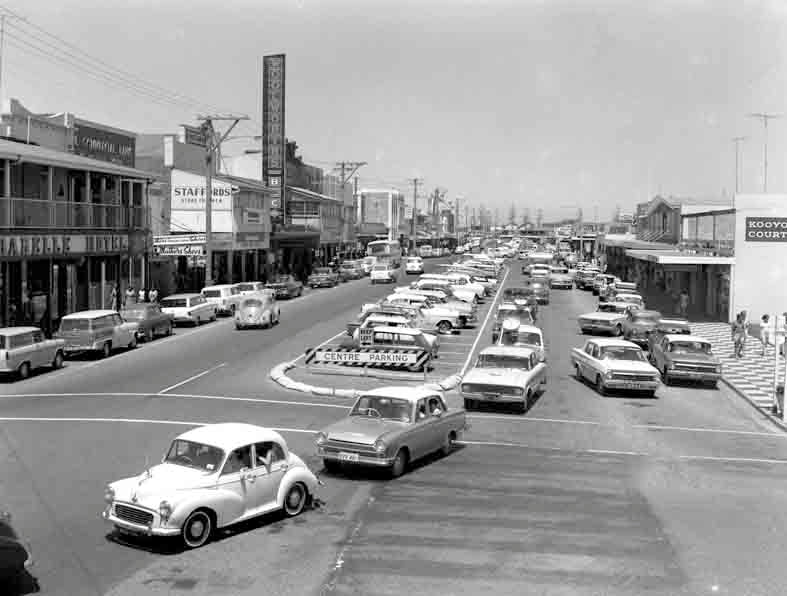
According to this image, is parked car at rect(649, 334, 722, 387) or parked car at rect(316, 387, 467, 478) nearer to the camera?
parked car at rect(316, 387, 467, 478)

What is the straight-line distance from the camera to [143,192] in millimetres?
54125

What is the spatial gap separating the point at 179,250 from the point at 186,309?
14040 millimetres

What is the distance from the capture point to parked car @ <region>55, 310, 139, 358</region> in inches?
1314

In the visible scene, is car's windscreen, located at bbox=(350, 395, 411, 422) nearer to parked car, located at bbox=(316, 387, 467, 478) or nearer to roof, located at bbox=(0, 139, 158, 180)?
parked car, located at bbox=(316, 387, 467, 478)

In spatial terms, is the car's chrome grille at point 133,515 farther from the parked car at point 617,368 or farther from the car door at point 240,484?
the parked car at point 617,368

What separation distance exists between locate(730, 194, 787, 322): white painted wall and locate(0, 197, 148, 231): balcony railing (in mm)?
32426

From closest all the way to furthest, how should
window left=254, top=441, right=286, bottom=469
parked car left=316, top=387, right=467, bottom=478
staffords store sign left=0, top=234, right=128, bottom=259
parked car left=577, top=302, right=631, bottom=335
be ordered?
window left=254, top=441, right=286, bottom=469 < parked car left=316, top=387, right=467, bottom=478 < staffords store sign left=0, top=234, right=128, bottom=259 < parked car left=577, top=302, right=631, bottom=335

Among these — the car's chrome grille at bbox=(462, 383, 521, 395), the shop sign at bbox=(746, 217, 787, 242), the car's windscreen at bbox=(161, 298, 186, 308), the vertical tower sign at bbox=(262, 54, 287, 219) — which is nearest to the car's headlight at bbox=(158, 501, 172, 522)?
the car's chrome grille at bbox=(462, 383, 521, 395)

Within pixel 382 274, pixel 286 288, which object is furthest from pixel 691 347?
pixel 382 274

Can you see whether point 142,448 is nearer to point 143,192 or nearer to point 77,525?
point 77,525

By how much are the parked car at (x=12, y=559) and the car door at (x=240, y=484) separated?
308 centimetres

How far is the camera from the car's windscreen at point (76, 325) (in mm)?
33594

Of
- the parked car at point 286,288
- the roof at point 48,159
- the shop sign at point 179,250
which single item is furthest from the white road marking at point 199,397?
the parked car at point 286,288

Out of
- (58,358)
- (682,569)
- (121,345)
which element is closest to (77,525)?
(682,569)
